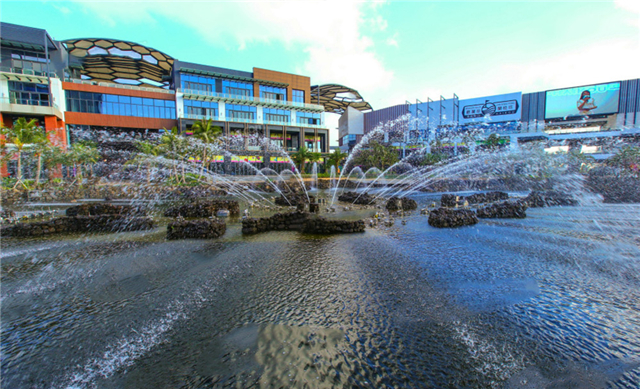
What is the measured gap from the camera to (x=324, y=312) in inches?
247

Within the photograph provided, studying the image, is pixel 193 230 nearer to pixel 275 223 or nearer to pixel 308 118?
pixel 275 223

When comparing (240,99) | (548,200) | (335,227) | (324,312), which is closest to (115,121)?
(240,99)

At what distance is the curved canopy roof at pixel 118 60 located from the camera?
54.9 meters

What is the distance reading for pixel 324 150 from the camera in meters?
80.5

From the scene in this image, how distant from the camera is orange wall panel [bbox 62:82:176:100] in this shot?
176ft

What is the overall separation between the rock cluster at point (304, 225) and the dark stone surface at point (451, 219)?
4050 millimetres

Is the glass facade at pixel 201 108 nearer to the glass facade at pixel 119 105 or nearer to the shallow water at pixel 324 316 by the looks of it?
the glass facade at pixel 119 105

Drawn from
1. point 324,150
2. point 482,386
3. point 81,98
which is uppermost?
point 81,98

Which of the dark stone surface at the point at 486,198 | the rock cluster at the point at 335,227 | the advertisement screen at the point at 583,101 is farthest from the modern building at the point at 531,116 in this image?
the rock cluster at the point at 335,227

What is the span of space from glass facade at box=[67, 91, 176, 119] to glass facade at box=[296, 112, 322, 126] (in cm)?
3053

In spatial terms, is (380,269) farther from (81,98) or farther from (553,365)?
(81,98)

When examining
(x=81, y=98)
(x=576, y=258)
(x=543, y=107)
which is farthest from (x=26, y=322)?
(x=543, y=107)

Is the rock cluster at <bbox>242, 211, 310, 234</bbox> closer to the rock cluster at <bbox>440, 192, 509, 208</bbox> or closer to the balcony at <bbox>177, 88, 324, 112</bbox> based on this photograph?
the rock cluster at <bbox>440, 192, 509, 208</bbox>

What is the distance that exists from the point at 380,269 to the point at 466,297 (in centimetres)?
258
